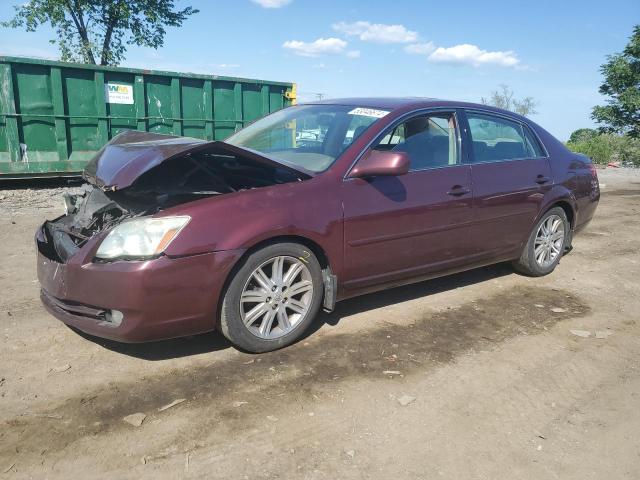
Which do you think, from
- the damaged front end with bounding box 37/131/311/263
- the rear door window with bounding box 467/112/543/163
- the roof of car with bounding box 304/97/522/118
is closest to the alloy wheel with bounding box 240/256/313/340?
the damaged front end with bounding box 37/131/311/263

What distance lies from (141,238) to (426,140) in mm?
2339

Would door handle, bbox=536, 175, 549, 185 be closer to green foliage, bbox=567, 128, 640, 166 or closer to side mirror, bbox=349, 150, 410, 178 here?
side mirror, bbox=349, 150, 410, 178

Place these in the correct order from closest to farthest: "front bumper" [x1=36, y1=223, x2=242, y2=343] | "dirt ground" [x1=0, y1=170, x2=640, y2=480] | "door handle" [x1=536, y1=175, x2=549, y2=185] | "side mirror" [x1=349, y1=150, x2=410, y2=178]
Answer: "dirt ground" [x1=0, y1=170, x2=640, y2=480], "front bumper" [x1=36, y1=223, x2=242, y2=343], "side mirror" [x1=349, y1=150, x2=410, y2=178], "door handle" [x1=536, y1=175, x2=549, y2=185]

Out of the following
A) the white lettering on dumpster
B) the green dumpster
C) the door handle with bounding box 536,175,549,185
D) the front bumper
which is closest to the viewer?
the front bumper

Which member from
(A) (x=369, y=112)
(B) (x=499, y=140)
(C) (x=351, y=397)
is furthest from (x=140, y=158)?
(B) (x=499, y=140)

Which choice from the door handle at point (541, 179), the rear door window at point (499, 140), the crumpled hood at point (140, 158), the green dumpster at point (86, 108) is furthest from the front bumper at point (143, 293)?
the green dumpster at point (86, 108)

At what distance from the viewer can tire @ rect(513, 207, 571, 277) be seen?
16.8 feet

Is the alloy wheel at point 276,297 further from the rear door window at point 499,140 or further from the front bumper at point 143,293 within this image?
the rear door window at point 499,140

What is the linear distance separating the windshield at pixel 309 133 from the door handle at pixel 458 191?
805 millimetres

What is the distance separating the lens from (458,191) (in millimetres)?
4211

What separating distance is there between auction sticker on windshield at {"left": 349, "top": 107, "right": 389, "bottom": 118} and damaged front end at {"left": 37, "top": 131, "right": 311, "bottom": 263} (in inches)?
32.9

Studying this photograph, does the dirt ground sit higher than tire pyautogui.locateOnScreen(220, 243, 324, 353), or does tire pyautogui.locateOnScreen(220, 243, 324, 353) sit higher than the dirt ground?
tire pyautogui.locateOnScreen(220, 243, 324, 353)

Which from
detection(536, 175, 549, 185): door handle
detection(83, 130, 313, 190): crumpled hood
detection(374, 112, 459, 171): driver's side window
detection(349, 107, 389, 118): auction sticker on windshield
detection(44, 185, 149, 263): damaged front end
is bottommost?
detection(44, 185, 149, 263): damaged front end

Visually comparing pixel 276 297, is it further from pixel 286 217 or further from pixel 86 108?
pixel 86 108
